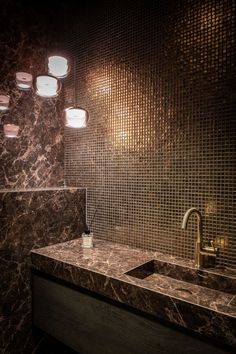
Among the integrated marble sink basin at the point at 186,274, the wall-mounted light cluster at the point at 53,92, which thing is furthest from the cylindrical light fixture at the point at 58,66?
the integrated marble sink basin at the point at 186,274

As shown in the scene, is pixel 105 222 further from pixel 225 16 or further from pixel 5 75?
pixel 225 16

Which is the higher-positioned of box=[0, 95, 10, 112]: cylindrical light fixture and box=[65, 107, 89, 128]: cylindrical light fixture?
box=[0, 95, 10, 112]: cylindrical light fixture

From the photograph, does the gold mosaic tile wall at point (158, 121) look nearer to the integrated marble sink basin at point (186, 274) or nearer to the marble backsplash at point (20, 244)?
the integrated marble sink basin at point (186, 274)

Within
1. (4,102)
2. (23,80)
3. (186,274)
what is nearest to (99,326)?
(186,274)

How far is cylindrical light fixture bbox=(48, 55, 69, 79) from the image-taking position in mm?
2387

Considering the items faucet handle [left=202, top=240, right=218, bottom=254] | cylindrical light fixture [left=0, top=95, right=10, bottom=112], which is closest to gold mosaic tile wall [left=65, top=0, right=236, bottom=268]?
faucet handle [left=202, top=240, right=218, bottom=254]

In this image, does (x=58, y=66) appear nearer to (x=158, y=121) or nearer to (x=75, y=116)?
(x=75, y=116)

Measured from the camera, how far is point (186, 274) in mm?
1861

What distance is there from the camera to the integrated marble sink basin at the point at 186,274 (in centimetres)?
170

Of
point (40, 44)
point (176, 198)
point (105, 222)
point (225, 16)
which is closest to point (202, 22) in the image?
point (225, 16)

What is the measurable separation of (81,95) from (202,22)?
1320 millimetres

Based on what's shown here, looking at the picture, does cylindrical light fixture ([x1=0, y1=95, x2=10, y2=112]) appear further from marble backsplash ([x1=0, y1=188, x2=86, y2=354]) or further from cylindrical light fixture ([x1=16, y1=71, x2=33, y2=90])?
marble backsplash ([x1=0, y1=188, x2=86, y2=354])

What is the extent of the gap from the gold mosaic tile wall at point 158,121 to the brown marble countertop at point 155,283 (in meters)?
0.17

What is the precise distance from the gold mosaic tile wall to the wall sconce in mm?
614
